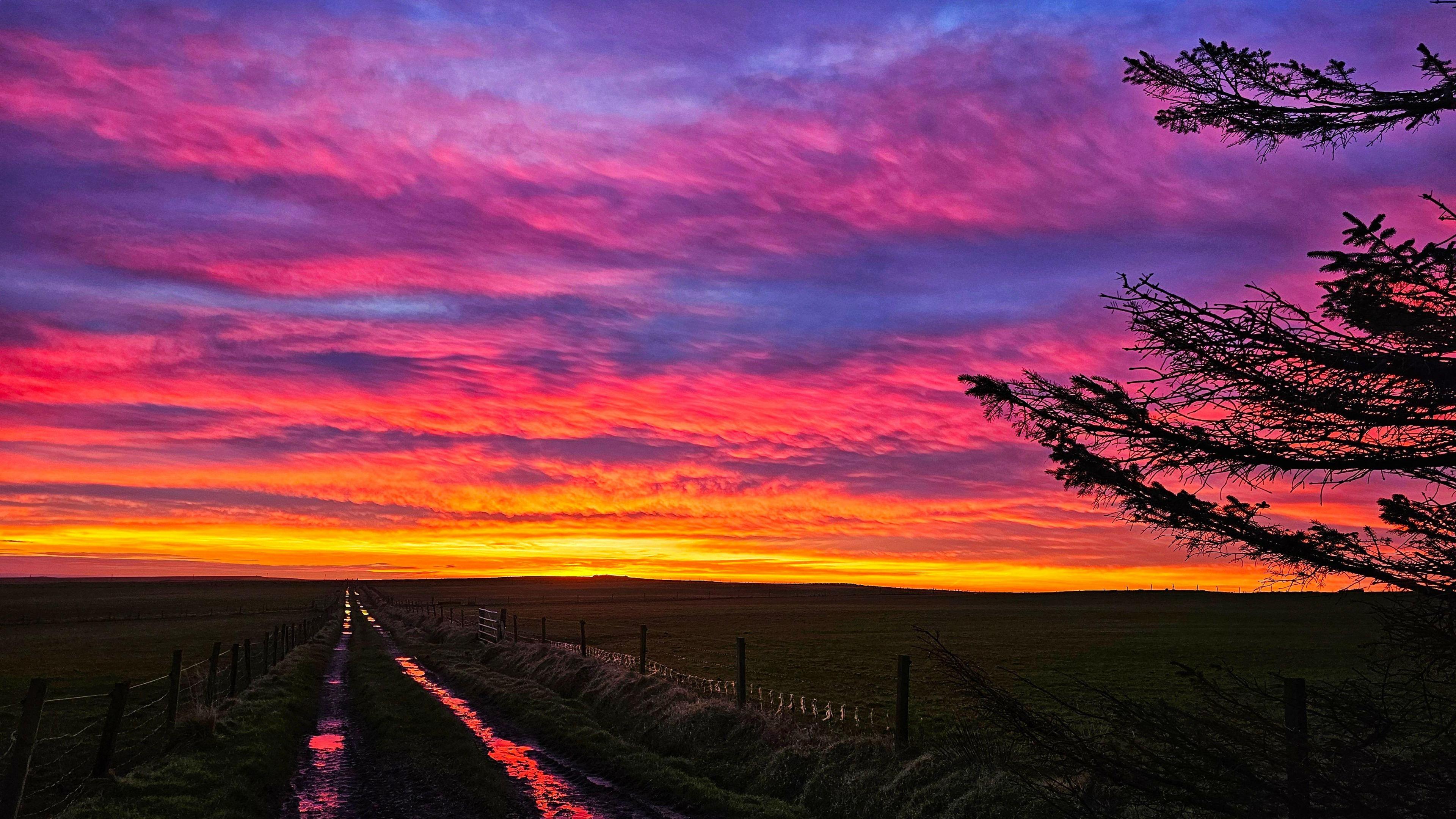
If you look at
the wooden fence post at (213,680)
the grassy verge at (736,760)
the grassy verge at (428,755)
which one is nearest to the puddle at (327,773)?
the grassy verge at (428,755)

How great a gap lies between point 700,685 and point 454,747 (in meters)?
11.6

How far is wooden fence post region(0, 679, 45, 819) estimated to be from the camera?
32.8ft

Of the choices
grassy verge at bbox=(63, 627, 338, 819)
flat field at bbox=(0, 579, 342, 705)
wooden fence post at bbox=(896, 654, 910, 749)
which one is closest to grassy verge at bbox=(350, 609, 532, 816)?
grassy verge at bbox=(63, 627, 338, 819)

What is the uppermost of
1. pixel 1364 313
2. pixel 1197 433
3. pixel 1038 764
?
pixel 1364 313

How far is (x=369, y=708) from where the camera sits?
66.9 feet

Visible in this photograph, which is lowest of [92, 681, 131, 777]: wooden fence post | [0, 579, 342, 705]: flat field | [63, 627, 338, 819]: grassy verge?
[0, 579, 342, 705]: flat field

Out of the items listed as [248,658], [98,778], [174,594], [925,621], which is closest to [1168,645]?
[925,621]

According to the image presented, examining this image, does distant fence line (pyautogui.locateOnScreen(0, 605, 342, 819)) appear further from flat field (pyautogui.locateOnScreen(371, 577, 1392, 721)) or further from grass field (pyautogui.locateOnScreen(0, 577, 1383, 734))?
flat field (pyautogui.locateOnScreen(371, 577, 1392, 721))

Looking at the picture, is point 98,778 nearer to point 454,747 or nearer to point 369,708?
point 454,747

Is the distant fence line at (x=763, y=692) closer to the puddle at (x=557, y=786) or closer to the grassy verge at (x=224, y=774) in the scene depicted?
the puddle at (x=557, y=786)

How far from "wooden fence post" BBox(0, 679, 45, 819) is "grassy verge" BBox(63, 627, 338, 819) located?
0.59 m

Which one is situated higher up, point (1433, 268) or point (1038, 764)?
point (1433, 268)

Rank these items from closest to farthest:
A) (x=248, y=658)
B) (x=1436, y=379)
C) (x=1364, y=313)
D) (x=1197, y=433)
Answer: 1. (x=1436, y=379)
2. (x=1364, y=313)
3. (x=1197, y=433)
4. (x=248, y=658)

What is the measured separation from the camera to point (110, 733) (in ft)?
43.1
